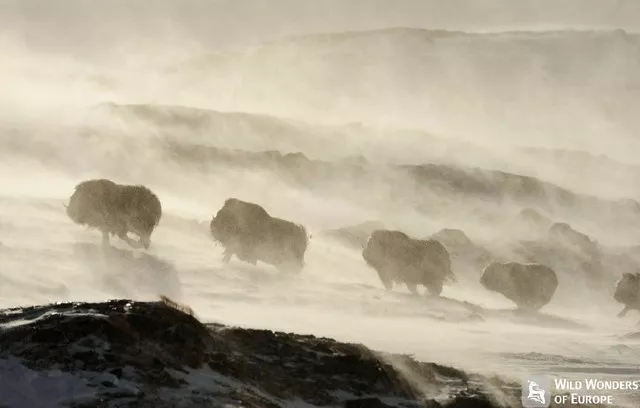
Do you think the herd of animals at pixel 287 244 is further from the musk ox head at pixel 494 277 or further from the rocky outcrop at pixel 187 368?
the rocky outcrop at pixel 187 368

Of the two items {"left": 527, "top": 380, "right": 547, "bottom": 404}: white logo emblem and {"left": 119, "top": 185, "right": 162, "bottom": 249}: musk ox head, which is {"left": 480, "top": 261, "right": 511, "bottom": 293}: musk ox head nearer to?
{"left": 527, "top": 380, "right": 547, "bottom": 404}: white logo emblem

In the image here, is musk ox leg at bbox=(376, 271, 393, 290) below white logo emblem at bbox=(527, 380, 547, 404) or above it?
above

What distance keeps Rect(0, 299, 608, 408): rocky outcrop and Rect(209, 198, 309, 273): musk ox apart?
43 cm

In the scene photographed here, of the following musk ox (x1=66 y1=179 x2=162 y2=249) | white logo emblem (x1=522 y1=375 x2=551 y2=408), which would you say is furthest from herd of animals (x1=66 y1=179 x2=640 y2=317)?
white logo emblem (x1=522 y1=375 x2=551 y2=408)

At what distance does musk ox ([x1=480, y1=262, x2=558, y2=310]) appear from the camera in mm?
4414

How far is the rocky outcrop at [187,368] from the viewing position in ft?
11.8

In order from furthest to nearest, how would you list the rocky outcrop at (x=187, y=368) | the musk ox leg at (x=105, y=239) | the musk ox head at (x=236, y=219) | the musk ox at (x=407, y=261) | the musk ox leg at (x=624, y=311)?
the musk ox leg at (x=624, y=311) → the musk ox at (x=407, y=261) → the musk ox head at (x=236, y=219) → the musk ox leg at (x=105, y=239) → the rocky outcrop at (x=187, y=368)

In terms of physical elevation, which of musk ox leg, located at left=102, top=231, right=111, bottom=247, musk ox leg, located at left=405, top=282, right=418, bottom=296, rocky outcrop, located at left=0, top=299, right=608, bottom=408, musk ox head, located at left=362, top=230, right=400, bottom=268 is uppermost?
musk ox head, located at left=362, top=230, right=400, bottom=268

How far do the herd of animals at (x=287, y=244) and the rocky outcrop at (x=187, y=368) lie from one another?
1.44ft

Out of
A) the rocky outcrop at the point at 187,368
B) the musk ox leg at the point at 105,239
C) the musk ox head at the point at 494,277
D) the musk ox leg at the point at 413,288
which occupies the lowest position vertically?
the rocky outcrop at the point at 187,368

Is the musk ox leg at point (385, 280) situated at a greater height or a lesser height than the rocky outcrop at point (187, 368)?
greater

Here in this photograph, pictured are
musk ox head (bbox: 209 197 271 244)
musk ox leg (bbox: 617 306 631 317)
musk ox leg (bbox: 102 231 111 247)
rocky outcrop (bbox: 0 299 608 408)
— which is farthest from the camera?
musk ox leg (bbox: 617 306 631 317)

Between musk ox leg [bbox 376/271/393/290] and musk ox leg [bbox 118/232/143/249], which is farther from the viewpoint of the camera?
musk ox leg [bbox 376/271/393/290]

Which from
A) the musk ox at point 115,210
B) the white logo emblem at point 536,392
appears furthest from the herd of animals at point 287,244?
the white logo emblem at point 536,392
